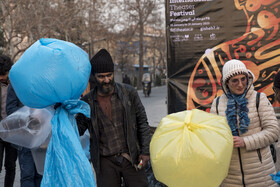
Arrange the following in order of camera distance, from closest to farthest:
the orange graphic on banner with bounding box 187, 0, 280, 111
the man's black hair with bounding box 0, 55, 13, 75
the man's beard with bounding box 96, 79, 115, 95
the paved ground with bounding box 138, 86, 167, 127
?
the man's beard with bounding box 96, 79, 115, 95, the man's black hair with bounding box 0, 55, 13, 75, the orange graphic on banner with bounding box 187, 0, 280, 111, the paved ground with bounding box 138, 86, 167, 127

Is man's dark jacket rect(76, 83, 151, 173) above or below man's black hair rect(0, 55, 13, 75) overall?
below

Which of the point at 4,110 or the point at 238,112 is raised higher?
the point at 238,112

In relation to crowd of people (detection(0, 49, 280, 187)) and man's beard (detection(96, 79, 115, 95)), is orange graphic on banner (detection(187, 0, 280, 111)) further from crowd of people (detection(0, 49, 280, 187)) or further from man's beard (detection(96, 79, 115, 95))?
man's beard (detection(96, 79, 115, 95))

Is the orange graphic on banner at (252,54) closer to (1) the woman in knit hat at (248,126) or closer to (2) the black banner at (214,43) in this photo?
(2) the black banner at (214,43)

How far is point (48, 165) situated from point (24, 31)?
17.2 metres

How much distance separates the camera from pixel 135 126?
10.1ft

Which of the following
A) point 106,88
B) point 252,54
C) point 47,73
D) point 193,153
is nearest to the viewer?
point 193,153

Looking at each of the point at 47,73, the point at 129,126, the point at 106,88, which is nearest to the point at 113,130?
the point at 129,126

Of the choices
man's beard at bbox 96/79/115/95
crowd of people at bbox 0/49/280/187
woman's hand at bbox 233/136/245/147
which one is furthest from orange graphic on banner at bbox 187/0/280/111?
woman's hand at bbox 233/136/245/147

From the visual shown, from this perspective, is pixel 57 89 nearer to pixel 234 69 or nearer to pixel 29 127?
pixel 29 127

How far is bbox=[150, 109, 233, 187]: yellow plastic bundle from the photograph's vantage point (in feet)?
6.38

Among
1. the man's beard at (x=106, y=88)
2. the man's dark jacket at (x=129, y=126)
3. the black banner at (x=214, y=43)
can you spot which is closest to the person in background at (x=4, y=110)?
the man's dark jacket at (x=129, y=126)

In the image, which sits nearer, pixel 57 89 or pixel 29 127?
pixel 57 89

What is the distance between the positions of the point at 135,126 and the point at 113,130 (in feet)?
0.68
